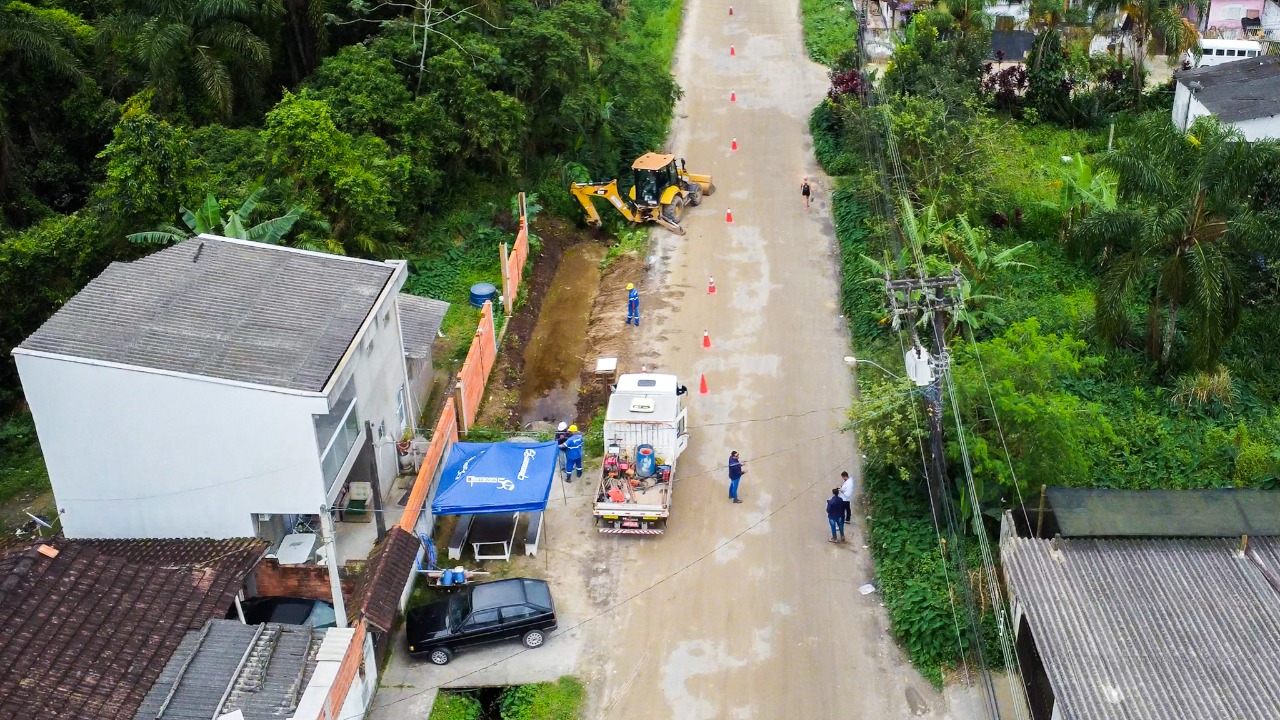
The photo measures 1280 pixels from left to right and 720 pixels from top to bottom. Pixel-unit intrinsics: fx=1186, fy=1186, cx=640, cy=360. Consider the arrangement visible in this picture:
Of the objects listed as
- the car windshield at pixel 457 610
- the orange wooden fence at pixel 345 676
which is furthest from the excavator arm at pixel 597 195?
the orange wooden fence at pixel 345 676

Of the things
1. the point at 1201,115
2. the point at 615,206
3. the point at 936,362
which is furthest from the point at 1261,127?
the point at 936,362

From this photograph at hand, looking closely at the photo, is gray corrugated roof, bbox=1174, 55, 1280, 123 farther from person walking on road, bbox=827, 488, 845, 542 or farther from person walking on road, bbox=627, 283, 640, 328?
person walking on road, bbox=827, 488, 845, 542

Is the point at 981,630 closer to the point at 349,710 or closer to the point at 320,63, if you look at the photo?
the point at 349,710

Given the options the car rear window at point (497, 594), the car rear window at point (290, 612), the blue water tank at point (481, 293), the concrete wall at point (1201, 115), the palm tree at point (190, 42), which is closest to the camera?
the car rear window at point (290, 612)

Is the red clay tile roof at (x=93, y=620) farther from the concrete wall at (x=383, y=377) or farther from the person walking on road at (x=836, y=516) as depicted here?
the person walking on road at (x=836, y=516)

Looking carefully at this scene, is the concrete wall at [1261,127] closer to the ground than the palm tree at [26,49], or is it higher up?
closer to the ground

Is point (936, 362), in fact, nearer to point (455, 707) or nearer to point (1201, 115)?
point (455, 707)

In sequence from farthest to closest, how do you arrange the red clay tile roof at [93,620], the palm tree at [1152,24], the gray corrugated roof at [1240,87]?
the palm tree at [1152,24] < the gray corrugated roof at [1240,87] < the red clay tile roof at [93,620]
